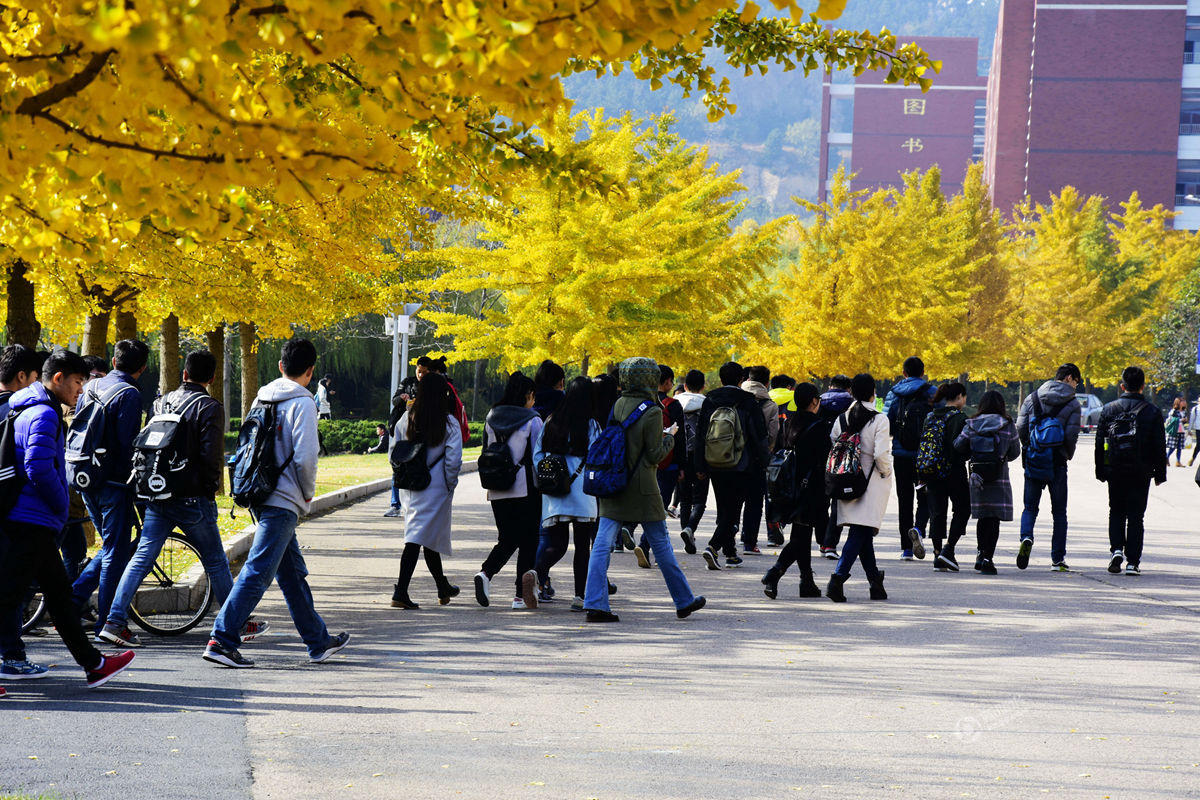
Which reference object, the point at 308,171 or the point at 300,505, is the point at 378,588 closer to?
the point at 300,505

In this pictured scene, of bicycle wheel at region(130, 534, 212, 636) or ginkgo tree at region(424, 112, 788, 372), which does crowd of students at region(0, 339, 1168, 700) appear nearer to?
bicycle wheel at region(130, 534, 212, 636)

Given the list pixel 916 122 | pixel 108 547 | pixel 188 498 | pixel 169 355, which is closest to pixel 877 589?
pixel 188 498

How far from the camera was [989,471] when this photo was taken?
1207 cm

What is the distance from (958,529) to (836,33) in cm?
487

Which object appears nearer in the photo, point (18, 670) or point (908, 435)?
point (18, 670)

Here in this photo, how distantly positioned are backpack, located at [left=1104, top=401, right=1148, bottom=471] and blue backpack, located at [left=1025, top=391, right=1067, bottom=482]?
0.42 meters

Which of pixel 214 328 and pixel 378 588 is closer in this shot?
pixel 378 588

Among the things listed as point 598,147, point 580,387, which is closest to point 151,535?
point 580,387

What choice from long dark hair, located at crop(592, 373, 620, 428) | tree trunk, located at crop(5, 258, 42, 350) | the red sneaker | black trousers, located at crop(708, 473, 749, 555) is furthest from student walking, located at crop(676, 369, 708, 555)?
the red sneaker

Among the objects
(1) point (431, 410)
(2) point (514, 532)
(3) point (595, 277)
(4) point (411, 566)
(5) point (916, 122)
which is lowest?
(4) point (411, 566)

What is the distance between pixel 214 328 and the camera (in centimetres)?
1952

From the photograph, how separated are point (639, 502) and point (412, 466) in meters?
1.73

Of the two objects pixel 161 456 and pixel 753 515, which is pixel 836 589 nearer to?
pixel 753 515

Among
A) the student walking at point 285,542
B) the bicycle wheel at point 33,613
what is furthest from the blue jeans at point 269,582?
the bicycle wheel at point 33,613
